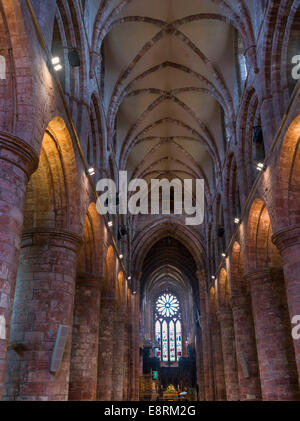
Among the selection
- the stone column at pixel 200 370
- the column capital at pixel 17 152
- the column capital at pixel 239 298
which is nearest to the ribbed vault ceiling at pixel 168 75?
the column capital at pixel 239 298

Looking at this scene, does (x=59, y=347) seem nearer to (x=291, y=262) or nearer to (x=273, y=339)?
(x=291, y=262)

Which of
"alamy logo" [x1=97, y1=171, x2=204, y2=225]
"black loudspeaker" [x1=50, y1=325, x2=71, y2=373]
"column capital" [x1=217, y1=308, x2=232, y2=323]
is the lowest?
"black loudspeaker" [x1=50, y1=325, x2=71, y2=373]

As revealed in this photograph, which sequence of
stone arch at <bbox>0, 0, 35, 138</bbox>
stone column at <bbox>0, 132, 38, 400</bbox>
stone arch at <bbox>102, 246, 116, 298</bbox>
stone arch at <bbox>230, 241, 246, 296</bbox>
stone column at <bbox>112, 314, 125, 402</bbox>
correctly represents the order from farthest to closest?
stone column at <bbox>112, 314, 125, 402</bbox>, stone arch at <bbox>102, 246, 116, 298</bbox>, stone arch at <bbox>230, 241, 246, 296</bbox>, stone arch at <bbox>0, 0, 35, 138</bbox>, stone column at <bbox>0, 132, 38, 400</bbox>

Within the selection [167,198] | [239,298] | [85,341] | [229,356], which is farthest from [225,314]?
[167,198]

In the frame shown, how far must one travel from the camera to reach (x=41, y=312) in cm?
884

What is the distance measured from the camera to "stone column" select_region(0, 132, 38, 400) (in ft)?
19.3

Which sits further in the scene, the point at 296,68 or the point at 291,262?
the point at 296,68

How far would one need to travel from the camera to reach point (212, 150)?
20.8 m

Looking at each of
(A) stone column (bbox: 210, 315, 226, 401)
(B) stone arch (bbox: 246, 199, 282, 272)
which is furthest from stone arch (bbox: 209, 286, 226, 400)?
(B) stone arch (bbox: 246, 199, 282, 272)

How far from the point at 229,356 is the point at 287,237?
1110 centimetres

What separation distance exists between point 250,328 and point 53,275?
9.50m

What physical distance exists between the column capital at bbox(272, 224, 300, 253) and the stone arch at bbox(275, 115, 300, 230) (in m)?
0.28

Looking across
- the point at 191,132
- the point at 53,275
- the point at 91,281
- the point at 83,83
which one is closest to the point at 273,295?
the point at 91,281

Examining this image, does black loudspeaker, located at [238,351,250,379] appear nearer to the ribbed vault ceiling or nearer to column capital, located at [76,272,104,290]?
column capital, located at [76,272,104,290]
